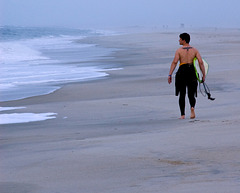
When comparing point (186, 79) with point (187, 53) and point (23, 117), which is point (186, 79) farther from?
point (23, 117)

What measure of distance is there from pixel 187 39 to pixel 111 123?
5.33 ft

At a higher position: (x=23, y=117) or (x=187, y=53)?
(x=187, y=53)

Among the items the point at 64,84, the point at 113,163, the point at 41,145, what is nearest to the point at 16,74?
the point at 64,84

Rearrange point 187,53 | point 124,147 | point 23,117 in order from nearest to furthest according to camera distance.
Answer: point 124,147, point 187,53, point 23,117

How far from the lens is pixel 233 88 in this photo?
1132 centimetres

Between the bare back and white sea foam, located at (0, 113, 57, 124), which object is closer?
the bare back

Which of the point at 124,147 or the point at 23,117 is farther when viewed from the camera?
the point at 23,117

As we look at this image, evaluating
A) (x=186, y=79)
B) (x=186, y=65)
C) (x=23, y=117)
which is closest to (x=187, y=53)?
(x=186, y=65)

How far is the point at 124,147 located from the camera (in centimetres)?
555

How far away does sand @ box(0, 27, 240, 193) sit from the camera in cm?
422

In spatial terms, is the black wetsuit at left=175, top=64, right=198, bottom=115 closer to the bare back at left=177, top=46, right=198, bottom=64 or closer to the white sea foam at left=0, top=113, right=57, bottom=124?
the bare back at left=177, top=46, right=198, bottom=64

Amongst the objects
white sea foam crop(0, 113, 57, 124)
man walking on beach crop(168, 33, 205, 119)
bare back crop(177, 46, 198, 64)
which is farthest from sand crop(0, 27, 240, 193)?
bare back crop(177, 46, 198, 64)

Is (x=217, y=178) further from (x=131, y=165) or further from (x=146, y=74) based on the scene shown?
(x=146, y=74)

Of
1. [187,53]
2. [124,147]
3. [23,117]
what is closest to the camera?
[124,147]
